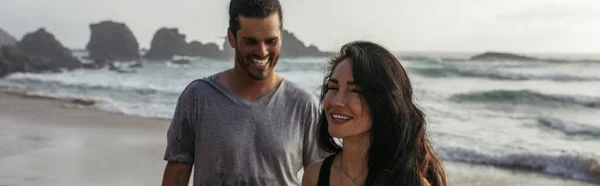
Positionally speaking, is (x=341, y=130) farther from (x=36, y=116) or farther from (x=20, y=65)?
(x=20, y=65)

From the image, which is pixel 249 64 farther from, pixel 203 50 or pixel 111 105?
pixel 203 50

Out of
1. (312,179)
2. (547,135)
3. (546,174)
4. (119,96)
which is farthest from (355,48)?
(119,96)

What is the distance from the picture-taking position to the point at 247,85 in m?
2.64

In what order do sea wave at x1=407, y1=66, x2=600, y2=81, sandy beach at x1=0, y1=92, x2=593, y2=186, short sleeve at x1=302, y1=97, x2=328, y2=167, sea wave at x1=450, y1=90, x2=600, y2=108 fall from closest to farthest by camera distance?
1. short sleeve at x1=302, y1=97, x2=328, y2=167
2. sandy beach at x1=0, y1=92, x2=593, y2=186
3. sea wave at x1=450, y1=90, x2=600, y2=108
4. sea wave at x1=407, y1=66, x2=600, y2=81

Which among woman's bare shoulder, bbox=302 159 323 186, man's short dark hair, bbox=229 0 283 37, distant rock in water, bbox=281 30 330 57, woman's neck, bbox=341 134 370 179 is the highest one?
man's short dark hair, bbox=229 0 283 37

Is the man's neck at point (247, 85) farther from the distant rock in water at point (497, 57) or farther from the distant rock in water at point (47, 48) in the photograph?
the distant rock in water at point (47, 48)

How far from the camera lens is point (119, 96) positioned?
17.5 m

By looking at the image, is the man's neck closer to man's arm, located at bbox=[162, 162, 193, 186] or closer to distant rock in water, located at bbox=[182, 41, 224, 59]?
man's arm, located at bbox=[162, 162, 193, 186]

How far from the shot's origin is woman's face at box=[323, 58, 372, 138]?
213 cm

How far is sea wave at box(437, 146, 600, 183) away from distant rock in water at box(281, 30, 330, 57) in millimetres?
12390

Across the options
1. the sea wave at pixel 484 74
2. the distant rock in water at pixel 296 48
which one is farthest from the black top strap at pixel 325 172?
the distant rock in water at pixel 296 48

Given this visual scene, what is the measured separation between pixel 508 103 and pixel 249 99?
629 inches

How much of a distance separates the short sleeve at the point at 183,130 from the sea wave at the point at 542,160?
7.34 metres

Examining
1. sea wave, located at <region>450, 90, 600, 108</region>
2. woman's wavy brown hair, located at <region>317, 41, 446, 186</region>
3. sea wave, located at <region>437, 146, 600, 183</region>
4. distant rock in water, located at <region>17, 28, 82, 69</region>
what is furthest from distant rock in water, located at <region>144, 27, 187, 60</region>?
woman's wavy brown hair, located at <region>317, 41, 446, 186</region>
